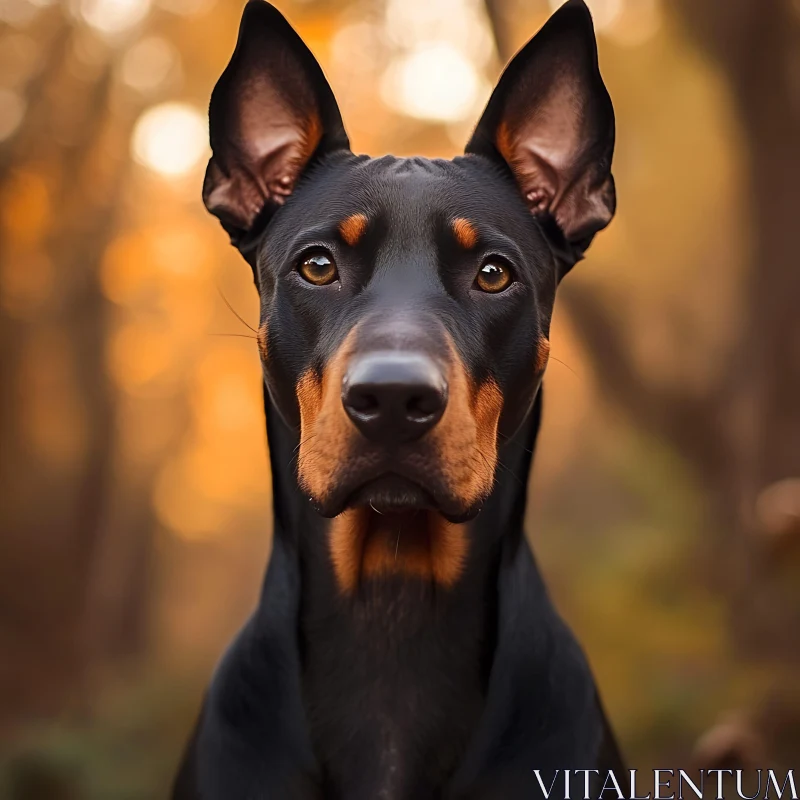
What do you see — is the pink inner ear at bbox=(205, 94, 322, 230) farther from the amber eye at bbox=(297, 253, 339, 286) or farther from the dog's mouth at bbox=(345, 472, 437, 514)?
the dog's mouth at bbox=(345, 472, 437, 514)

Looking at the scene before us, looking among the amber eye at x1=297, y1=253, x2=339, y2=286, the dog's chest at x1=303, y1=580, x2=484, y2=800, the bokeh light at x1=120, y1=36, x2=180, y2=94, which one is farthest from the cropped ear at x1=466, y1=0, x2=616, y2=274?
the bokeh light at x1=120, y1=36, x2=180, y2=94

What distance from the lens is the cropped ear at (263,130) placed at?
312 cm

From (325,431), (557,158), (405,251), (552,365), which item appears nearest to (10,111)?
(552,365)

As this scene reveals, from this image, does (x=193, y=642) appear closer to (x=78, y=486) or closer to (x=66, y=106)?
(x=78, y=486)

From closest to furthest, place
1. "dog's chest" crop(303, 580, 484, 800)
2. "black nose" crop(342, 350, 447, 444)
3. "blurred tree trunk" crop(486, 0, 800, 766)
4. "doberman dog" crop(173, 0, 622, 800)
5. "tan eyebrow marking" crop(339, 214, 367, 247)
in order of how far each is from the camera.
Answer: "black nose" crop(342, 350, 447, 444)
"doberman dog" crop(173, 0, 622, 800)
"dog's chest" crop(303, 580, 484, 800)
"tan eyebrow marking" crop(339, 214, 367, 247)
"blurred tree trunk" crop(486, 0, 800, 766)

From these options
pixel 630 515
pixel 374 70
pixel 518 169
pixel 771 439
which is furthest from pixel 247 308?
pixel 518 169

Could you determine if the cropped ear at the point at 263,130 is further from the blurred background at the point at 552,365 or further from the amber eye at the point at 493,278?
the blurred background at the point at 552,365

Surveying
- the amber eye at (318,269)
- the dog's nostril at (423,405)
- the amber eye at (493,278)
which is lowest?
the dog's nostril at (423,405)

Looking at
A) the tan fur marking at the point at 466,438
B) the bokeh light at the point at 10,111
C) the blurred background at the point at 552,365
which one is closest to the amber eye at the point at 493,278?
the tan fur marking at the point at 466,438

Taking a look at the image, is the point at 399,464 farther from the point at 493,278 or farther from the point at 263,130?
the point at 263,130

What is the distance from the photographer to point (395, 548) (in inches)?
113

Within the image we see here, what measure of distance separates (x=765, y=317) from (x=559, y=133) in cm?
490

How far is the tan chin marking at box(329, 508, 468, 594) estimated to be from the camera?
2.86 metres

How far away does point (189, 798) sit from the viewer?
9.26ft
